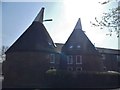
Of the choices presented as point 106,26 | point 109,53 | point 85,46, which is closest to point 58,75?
point 85,46

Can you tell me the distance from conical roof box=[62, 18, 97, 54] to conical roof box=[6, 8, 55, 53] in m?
5.40

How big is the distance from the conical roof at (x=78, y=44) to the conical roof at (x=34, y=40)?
540cm

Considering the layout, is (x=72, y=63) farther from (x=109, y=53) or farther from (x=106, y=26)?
(x=106, y=26)

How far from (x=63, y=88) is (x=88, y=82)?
181 inches

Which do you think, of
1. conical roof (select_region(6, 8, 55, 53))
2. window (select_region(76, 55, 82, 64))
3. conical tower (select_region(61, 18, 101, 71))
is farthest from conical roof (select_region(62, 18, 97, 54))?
conical roof (select_region(6, 8, 55, 53))

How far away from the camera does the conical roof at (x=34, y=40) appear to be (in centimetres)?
4912

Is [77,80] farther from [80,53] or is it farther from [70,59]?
[70,59]

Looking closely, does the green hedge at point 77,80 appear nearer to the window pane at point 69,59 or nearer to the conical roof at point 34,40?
the conical roof at point 34,40

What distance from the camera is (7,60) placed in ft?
→ 166

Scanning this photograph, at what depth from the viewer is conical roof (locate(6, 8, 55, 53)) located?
4912 cm

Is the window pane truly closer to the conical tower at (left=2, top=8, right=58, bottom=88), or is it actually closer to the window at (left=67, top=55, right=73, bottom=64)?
the window at (left=67, top=55, right=73, bottom=64)

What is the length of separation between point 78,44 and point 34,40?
414 inches

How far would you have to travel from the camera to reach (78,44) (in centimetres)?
5572

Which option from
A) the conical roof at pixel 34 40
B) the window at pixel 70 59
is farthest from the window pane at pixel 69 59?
the conical roof at pixel 34 40
